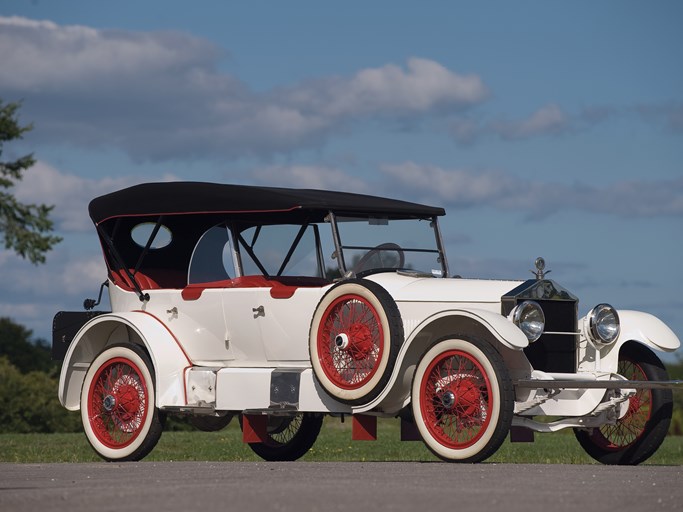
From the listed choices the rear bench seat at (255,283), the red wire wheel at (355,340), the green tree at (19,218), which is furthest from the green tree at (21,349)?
the red wire wheel at (355,340)

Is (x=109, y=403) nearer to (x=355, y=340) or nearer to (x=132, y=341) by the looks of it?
(x=132, y=341)

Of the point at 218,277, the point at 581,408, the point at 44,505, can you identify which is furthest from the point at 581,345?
the point at 44,505

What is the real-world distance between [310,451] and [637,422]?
17.3 feet

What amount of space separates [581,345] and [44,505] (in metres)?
5.66

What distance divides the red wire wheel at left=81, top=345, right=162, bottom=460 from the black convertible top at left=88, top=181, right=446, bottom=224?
1.45 metres

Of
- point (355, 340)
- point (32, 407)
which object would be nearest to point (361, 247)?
point (355, 340)

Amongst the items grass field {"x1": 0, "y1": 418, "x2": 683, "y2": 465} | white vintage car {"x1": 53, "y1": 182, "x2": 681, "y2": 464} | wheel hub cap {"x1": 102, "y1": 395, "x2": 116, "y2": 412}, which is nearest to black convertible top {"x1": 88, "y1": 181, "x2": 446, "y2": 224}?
white vintage car {"x1": 53, "y1": 182, "x2": 681, "y2": 464}

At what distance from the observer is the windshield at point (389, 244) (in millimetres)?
12094

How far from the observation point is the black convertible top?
38.9 feet

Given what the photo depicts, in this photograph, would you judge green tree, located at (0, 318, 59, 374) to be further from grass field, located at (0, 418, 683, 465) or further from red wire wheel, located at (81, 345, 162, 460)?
red wire wheel, located at (81, 345, 162, 460)

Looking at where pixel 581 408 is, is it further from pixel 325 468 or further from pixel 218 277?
pixel 218 277

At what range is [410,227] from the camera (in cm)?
1273

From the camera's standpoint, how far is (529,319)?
420 inches

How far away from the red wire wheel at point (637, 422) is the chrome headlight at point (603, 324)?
633mm
